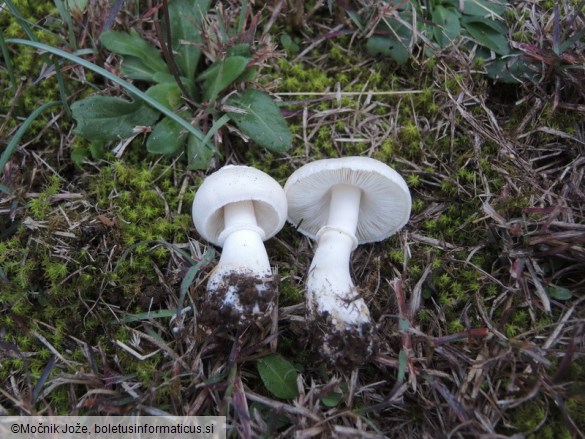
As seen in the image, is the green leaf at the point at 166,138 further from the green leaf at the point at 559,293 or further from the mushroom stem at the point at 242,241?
the green leaf at the point at 559,293

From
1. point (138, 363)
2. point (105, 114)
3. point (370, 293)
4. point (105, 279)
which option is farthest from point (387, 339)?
point (105, 114)

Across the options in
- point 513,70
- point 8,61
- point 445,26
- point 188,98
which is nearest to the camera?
point 8,61

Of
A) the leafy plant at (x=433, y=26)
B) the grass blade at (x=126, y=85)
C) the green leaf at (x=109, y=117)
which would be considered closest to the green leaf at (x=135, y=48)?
the green leaf at (x=109, y=117)

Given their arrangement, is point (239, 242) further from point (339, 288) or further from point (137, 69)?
point (137, 69)

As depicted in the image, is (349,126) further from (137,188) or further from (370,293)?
(137,188)

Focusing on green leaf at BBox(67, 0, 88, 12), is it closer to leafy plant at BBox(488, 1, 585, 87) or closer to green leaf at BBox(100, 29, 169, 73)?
green leaf at BBox(100, 29, 169, 73)

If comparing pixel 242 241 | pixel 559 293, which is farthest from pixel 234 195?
pixel 559 293
